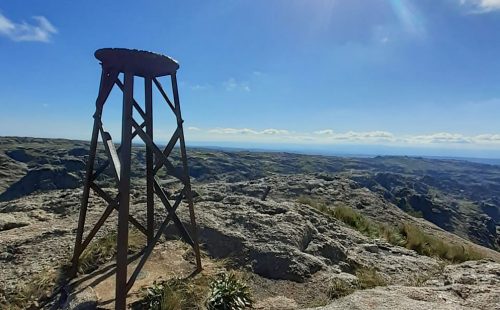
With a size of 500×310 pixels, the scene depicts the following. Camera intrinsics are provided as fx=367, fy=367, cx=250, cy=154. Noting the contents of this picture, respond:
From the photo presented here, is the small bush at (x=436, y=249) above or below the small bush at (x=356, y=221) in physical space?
below

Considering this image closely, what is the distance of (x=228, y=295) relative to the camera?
651 cm

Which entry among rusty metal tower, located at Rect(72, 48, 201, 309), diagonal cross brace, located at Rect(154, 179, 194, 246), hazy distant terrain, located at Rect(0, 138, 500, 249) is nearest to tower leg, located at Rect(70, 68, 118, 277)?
rusty metal tower, located at Rect(72, 48, 201, 309)

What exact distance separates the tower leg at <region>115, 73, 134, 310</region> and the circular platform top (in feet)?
0.77

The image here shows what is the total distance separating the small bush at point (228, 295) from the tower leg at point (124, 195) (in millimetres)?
1522

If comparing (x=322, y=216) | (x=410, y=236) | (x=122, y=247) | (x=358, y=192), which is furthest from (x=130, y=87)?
(x=358, y=192)

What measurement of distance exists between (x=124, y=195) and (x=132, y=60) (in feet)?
8.40

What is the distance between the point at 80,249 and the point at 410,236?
36.6 feet

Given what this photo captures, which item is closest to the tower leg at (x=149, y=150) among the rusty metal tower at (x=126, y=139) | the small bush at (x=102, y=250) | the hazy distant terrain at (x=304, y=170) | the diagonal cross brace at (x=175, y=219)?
the rusty metal tower at (x=126, y=139)

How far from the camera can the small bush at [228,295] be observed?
20.8 feet

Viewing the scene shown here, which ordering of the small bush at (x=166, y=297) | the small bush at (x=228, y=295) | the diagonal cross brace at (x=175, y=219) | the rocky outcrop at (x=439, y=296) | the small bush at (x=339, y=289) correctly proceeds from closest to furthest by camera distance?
the rocky outcrop at (x=439, y=296)
the small bush at (x=166, y=297)
the small bush at (x=228, y=295)
the small bush at (x=339, y=289)
the diagonal cross brace at (x=175, y=219)

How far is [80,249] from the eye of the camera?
775cm

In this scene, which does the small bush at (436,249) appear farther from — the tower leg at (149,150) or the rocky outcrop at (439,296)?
the tower leg at (149,150)

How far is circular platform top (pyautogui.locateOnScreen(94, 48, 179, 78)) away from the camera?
6.90 m

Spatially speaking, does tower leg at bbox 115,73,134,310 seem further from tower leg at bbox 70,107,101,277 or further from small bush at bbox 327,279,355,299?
small bush at bbox 327,279,355,299
